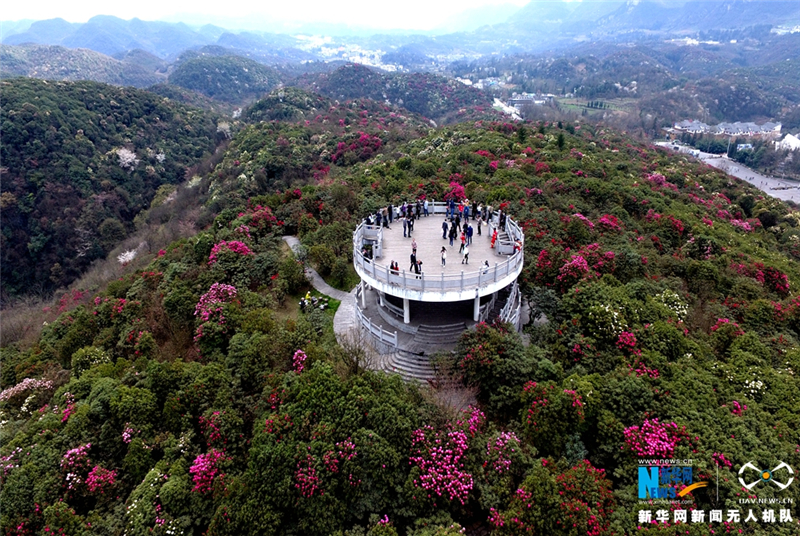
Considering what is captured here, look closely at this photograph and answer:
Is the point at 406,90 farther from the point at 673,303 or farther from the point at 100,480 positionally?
the point at 100,480

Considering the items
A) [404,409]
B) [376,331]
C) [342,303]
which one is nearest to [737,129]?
[342,303]

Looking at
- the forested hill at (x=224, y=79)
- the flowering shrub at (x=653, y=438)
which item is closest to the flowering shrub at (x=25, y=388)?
the flowering shrub at (x=653, y=438)

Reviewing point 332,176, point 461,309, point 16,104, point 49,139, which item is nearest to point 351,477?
point 461,309

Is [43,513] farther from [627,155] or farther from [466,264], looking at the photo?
[627,155]

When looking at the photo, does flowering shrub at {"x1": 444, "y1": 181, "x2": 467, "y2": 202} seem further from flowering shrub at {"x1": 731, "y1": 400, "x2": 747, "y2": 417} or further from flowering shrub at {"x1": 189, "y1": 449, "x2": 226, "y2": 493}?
flowering shrub at {"x1": 189, "y1": 449, "x2": 226, "y2": 493}

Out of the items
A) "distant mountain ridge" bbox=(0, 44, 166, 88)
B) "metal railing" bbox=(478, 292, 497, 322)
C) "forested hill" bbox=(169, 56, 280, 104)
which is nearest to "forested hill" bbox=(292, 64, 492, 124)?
"forested hill" bbox=(169, 56, 280, 104)

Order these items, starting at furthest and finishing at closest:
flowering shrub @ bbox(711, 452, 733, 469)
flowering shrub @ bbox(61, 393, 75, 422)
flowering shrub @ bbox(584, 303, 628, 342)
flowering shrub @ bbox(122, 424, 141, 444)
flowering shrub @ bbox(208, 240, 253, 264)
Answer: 1. flowering shrub @ bbox(208, 240, 253, 264)
2. flowering shrub @ bbox(584, 303, 628, 342)
3. flowering shrub @ bbox(61, 393, 75, 422)
4. flowering shrub @ bbox(122, 424, 141, 444)
5. flowering shrub @ bbox(711, 452, 733, 469)

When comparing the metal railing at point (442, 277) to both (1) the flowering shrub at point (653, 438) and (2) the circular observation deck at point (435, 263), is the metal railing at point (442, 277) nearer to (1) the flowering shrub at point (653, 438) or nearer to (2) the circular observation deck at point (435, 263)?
(2) the circular observation deck at point (435, 263)
